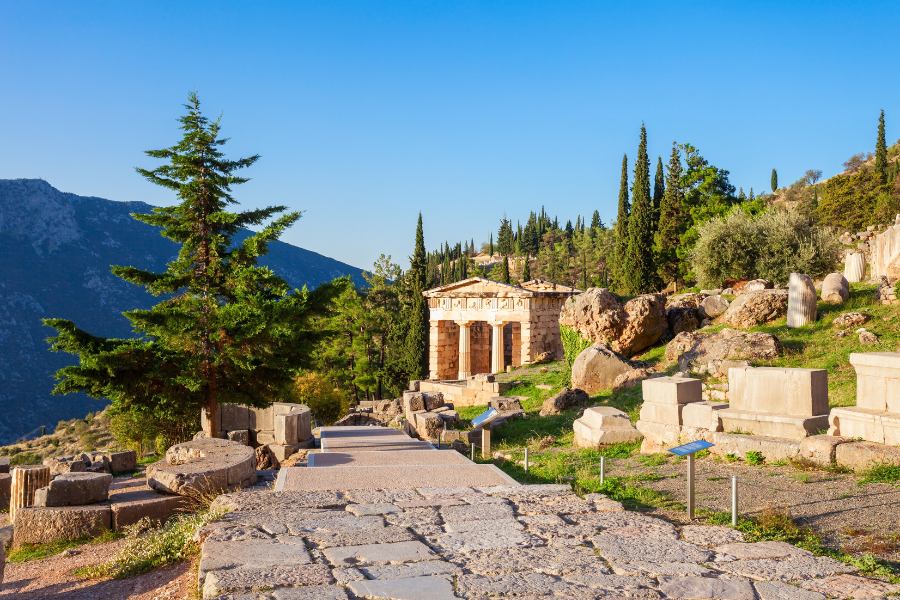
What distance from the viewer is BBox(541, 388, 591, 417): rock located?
16.7 m

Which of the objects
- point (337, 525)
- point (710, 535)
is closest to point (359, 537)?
point (337, 525)

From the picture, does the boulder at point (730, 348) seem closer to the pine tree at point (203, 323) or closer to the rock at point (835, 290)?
the rock at point (835, 290)

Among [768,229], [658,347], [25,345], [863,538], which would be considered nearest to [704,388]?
[658,347]

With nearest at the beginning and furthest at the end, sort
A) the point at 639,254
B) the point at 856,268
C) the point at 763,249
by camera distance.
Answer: the point at 856,268 < the point at 763,249 < the point at 639,254

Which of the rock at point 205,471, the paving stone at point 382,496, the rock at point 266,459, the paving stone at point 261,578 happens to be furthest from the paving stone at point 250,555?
the rock at point 266,459

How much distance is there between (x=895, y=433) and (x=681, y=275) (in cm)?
3351

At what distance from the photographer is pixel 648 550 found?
18.1ft

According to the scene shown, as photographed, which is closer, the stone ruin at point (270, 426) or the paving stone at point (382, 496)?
the paving stone at point (382, 496)

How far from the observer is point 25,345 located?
8306 cm

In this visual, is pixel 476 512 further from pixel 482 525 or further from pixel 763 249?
pixel 763 249

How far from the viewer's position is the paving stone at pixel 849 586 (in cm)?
441

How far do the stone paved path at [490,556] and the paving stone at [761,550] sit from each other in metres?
0.02

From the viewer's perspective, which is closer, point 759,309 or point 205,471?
point 205,471

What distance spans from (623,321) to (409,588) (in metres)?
17.9
